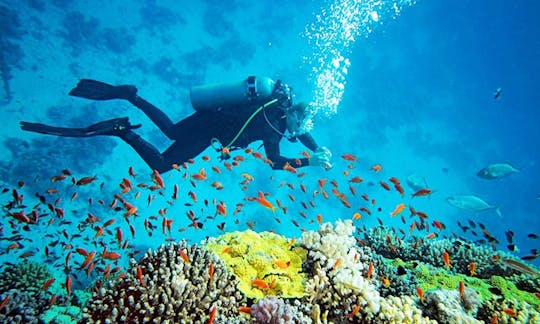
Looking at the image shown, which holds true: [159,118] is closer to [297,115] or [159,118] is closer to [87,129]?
[87,129]

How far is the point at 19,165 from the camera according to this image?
21.7 meters

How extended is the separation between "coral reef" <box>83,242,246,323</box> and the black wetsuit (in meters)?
5.69

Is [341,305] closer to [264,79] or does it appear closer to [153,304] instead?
[153,304]

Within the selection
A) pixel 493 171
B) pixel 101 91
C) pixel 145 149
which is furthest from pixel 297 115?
pixel 493 171

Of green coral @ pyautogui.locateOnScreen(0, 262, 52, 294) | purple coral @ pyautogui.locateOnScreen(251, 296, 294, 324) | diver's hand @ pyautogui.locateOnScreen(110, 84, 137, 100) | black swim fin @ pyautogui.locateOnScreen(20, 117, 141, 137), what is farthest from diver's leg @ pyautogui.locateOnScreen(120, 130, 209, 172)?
purple coral @ pyautogui.locateOnScreen(251, 296, 294, 324)

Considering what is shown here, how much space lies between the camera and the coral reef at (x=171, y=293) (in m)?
3.03

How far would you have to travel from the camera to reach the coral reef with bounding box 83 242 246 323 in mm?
3033

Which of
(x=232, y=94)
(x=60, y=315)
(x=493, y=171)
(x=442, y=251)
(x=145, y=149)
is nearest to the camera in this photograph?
(x=60, y=315)

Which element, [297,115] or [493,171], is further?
[493,171]

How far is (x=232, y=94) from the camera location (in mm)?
10188

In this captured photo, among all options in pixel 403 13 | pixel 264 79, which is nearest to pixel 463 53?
pixel 403 13

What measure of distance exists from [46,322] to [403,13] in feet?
213

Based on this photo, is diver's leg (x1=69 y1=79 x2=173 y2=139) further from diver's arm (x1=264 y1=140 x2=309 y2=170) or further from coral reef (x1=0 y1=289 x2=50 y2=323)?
coral reef (x1=0 y1=289 x2=50 y2=323)

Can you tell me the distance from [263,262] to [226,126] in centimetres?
650
